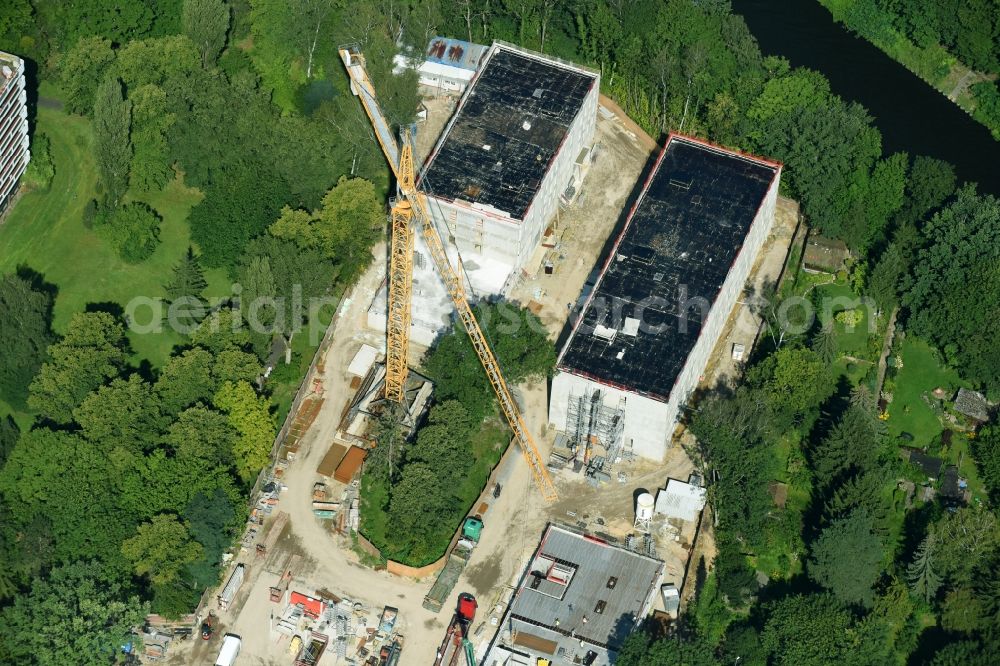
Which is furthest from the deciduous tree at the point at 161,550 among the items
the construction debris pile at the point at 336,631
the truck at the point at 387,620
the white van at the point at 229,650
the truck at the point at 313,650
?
the truck at the point at 387,620

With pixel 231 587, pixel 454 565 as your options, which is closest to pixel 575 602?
pixel 454 565

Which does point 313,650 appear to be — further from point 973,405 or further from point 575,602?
point 973,405

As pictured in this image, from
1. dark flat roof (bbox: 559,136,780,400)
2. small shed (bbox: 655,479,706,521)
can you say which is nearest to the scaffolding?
dark flat roof (bbox: 559,136,780,400)

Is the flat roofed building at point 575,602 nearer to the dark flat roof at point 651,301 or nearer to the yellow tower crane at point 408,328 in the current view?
the yellow tower crane at point 408,328

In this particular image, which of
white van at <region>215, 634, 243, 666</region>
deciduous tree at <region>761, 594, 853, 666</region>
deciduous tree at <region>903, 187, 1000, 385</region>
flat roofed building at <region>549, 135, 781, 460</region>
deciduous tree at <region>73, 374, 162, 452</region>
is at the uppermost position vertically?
deciduous tree at <region>903, 187, 1000, 385</region>

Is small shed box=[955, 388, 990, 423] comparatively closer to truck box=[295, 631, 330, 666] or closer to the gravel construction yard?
the gravel construction yard

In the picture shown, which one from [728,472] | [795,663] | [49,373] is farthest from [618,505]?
[49,373]
